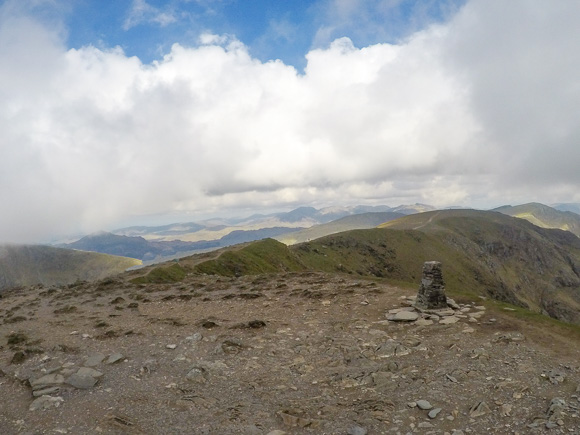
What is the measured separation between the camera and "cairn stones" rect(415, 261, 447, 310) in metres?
25.6

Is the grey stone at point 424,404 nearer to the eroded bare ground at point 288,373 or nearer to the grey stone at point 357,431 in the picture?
the eroded bare ground at point 288,373

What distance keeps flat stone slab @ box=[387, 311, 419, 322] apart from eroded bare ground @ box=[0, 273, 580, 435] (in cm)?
82

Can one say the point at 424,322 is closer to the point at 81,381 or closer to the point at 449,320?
the point at 449,320

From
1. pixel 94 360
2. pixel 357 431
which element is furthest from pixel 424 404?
pixel 94 360

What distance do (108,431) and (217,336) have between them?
10.1 m

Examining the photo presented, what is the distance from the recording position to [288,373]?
703 inches

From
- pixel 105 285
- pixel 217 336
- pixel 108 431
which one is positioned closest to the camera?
pixel 108 431

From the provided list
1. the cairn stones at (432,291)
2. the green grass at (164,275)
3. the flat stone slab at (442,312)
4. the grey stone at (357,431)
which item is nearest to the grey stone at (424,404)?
the grey stone at (357,431)

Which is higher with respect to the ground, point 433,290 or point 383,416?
point 433,290

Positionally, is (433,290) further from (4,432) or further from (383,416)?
(4,432)

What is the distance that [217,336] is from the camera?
2297 cm

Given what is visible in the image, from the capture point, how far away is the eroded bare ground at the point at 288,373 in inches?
521

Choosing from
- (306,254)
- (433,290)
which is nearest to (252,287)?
(433,290)

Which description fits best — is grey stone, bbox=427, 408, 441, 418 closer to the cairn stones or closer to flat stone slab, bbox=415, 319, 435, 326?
flat stone slab, bbox=415, 319, 435, 326
